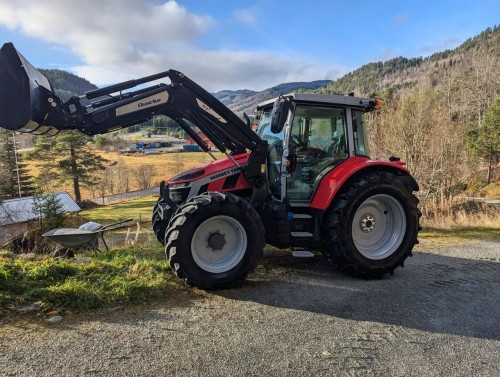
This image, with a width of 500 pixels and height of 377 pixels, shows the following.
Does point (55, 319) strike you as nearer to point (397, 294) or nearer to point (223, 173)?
point (223, 173)

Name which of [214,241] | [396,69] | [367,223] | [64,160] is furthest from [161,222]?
[396,69]

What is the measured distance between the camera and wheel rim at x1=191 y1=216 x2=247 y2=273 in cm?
480

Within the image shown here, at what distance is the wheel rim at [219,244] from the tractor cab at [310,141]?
3.44 feet

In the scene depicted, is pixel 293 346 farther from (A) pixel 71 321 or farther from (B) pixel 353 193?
(B) pixel 353 193

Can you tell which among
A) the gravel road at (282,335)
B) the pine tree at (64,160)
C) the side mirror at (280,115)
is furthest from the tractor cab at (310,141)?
the pine tree at (64,160)

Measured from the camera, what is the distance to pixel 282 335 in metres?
3.67

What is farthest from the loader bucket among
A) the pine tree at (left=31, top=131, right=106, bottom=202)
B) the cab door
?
the pine tree at (left=31, top=131, right=106, bottom=202)

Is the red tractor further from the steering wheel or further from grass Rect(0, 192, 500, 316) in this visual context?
grass Rect(0, 192, 500, 316)

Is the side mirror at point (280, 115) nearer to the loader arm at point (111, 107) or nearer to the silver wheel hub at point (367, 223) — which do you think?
the loader arm at point (111, 107)

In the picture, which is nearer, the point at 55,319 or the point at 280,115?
the point at 55,319

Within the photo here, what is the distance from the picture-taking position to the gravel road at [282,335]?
312 cm

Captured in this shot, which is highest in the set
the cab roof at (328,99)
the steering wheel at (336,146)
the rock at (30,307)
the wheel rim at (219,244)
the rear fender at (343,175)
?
the cab roof at (328,99)

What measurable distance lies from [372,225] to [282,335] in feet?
8.84

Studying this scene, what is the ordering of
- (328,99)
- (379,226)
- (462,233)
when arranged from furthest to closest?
(462,233), (379,226), (328,99)
